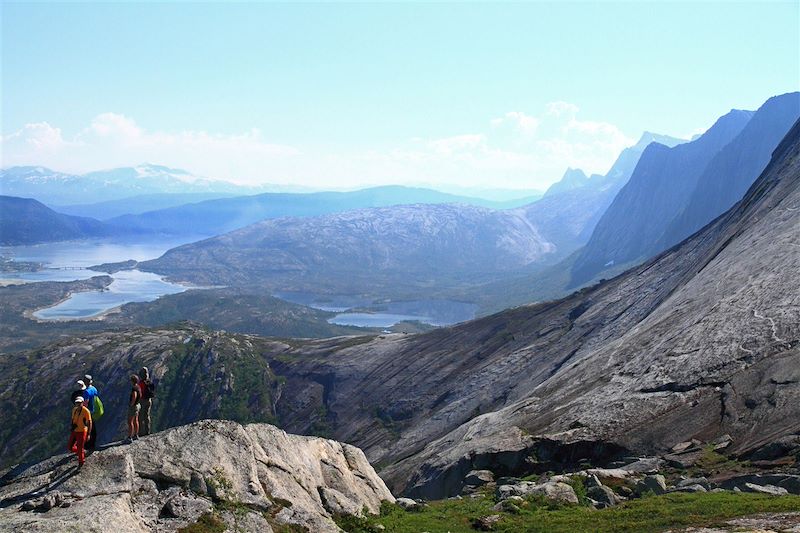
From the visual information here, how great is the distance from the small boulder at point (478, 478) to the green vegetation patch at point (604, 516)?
14248mm

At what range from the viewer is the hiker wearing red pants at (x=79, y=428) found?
25.3m

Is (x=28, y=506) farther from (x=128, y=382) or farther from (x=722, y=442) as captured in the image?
(x=128, y=382)

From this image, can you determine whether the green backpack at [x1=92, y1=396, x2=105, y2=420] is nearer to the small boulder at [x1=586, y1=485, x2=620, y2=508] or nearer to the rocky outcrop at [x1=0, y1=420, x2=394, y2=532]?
the rocky outcrop at [x1=0, y1=420, x2=394, y2=532]

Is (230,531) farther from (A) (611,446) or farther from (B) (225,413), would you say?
(B) (225,413)

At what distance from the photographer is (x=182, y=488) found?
25578mm

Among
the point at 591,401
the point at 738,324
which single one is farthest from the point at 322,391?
the point at 738,324

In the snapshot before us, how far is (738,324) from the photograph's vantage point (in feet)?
172

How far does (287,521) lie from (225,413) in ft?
433

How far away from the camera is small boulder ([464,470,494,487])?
1844 inches

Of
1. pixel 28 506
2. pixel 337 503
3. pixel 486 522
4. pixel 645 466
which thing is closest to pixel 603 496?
pixel 486 522

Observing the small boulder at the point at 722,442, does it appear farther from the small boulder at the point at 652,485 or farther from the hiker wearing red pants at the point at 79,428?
the hiker wearing red pants at the point at 79,428

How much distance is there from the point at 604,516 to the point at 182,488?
2018 cm

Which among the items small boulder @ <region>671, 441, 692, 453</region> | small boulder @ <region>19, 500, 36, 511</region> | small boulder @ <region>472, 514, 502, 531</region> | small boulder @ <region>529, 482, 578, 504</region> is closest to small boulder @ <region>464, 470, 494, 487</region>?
small boulder @ <region>529, 482, 578, 504</region>

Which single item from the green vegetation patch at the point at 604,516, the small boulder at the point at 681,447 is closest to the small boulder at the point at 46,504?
the green vegetation patch at the point at 604,516
